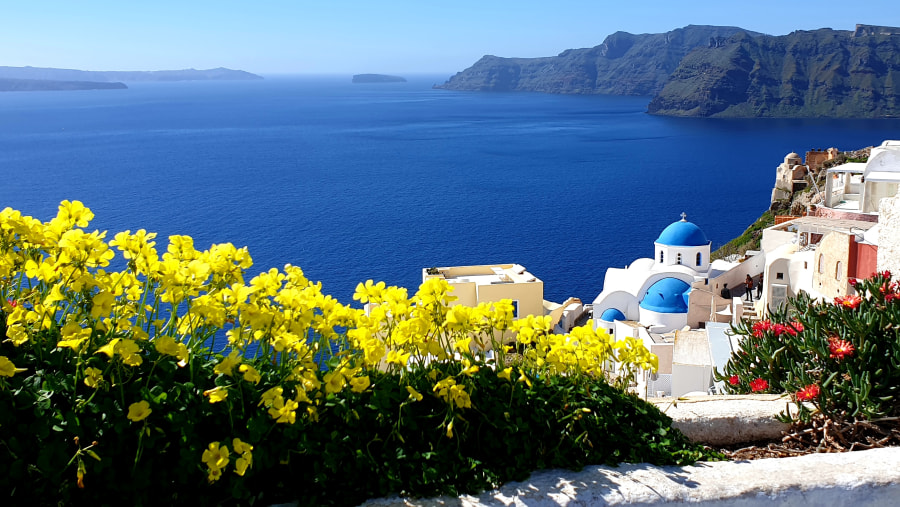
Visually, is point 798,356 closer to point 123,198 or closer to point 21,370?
point 21,370

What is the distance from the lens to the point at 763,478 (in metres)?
3.30

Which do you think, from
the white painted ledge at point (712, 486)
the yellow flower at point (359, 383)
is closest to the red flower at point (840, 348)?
the white painted ledge at point (712, 486)

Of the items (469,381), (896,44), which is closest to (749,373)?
(469,381)

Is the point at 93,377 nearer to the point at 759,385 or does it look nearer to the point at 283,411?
the point at 283,411

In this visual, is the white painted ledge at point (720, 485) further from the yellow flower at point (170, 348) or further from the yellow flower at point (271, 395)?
the yellow flower at point (170, 348)

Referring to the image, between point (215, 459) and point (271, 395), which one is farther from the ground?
point (271, 395)

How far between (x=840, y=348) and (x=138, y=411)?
11.8 feet

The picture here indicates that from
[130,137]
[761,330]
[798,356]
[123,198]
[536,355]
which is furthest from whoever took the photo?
[130,137]

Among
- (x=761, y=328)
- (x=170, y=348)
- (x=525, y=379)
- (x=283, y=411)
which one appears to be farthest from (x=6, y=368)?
(x=761, y=328)

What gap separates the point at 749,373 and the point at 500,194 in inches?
2499

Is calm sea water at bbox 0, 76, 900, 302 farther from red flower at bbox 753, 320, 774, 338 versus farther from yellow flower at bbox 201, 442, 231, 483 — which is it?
yellow flower at bbox 201, 442, 231, 483

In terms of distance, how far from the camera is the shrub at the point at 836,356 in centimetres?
422

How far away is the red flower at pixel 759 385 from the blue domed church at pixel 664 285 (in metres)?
→ 20.4

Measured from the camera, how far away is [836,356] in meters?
4.42
